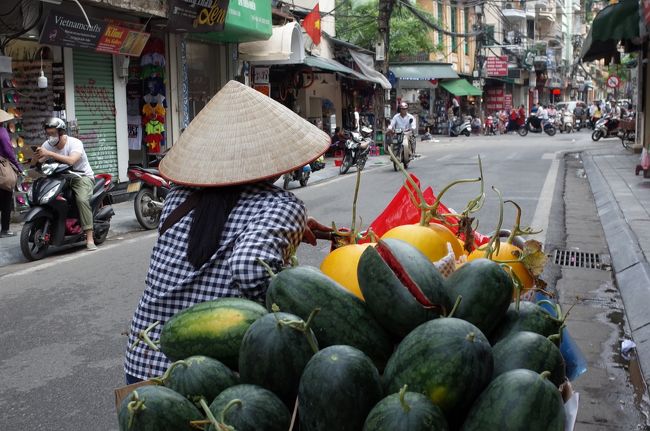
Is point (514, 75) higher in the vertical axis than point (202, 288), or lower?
higher

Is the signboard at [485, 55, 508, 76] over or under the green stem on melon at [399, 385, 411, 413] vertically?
over

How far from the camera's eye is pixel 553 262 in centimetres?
809

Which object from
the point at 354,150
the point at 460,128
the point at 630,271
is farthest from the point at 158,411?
the point at 460,128

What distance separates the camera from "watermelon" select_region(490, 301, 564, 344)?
72.6 inches

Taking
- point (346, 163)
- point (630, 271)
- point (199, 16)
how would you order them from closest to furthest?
point (630, 271) < point (199, 16) < point (346, 163)

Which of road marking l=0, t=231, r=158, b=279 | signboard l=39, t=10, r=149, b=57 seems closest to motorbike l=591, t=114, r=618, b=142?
signboard l=39, t=10, r=149, b=57

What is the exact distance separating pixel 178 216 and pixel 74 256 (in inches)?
277

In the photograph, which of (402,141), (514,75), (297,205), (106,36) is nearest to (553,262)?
(297,205)

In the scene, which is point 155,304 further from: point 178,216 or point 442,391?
point 442,391

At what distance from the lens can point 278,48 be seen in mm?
19750

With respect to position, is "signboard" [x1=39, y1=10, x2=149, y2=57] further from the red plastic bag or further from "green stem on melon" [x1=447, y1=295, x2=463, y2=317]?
"green stem on melon" [x1=447, y1=295, x2=463, y2=317]

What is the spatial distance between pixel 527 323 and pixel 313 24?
21.1 metres

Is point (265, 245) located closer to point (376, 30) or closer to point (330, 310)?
point (330, 310)

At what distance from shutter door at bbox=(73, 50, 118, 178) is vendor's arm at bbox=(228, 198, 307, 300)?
473 inches
